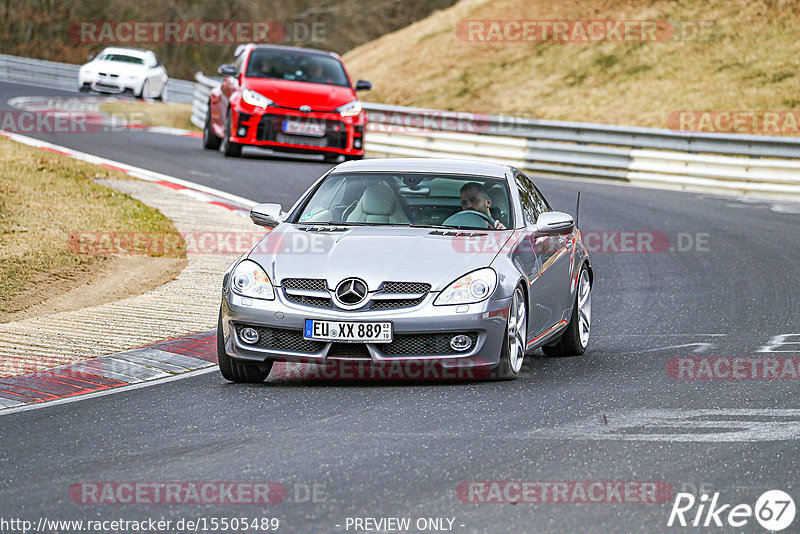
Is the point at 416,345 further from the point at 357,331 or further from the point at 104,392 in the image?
the point at 104,392

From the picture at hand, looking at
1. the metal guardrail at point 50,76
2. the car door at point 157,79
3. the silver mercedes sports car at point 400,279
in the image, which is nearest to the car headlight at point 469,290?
the silver mercedes sports car at point 400,279

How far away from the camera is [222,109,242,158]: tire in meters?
Result: 21.6

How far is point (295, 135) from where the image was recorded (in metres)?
20.9

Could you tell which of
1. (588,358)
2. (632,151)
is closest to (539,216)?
(588,358)

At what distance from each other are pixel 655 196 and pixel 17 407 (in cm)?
1544

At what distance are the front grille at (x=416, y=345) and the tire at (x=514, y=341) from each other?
388 millimetres

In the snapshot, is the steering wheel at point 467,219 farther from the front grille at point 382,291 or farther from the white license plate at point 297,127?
the white license plate at point 297,127

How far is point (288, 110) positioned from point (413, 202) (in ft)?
38.6

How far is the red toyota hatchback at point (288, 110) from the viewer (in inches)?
822

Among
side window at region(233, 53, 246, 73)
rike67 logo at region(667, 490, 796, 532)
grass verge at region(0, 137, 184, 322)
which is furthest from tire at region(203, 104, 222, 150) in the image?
rike67 logo at region(667, 490, 796, 532)

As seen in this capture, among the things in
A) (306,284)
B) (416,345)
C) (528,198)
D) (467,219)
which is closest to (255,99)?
(528,198)

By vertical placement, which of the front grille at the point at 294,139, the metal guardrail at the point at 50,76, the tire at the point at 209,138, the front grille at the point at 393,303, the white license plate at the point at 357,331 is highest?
the front grille at the point at 393,303

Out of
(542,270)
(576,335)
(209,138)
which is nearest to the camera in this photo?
(542,270)

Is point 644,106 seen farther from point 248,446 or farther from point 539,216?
point 248,446
